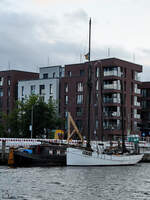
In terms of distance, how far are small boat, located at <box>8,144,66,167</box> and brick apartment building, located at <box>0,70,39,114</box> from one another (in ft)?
208

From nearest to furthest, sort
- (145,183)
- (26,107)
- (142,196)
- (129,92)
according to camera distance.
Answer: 1. (142,196)
2. (145,183)
3. (26,107)
4. (129,92)

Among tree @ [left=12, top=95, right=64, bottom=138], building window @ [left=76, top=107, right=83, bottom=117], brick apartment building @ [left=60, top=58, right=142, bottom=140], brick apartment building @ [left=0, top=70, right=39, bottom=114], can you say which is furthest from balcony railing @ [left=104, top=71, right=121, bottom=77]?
brick apartment building @ [left=0, top=70, right=39, bottom=114]

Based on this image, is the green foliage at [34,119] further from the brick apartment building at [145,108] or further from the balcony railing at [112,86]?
the brick apartment building at [145,108]

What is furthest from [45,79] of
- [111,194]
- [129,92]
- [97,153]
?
[111,194]

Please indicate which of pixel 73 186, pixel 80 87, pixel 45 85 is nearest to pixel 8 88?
pixel 45 85

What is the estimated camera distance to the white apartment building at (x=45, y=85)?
4616 inches

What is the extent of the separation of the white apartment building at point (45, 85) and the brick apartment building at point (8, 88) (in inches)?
116

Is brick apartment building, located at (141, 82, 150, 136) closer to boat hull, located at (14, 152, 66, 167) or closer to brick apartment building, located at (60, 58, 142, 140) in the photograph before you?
brick apartment building, located at (60, 58, 142, 140)

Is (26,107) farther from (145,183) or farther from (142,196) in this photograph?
(142,196)

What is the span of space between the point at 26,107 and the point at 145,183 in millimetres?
59707

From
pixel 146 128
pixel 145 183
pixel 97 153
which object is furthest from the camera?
pixel 146 128

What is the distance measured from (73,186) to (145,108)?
81078 millimetres

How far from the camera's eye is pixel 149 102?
119000 mm

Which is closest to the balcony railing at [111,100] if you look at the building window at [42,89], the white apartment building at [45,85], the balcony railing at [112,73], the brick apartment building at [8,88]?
the balcony railing at [112,73]
